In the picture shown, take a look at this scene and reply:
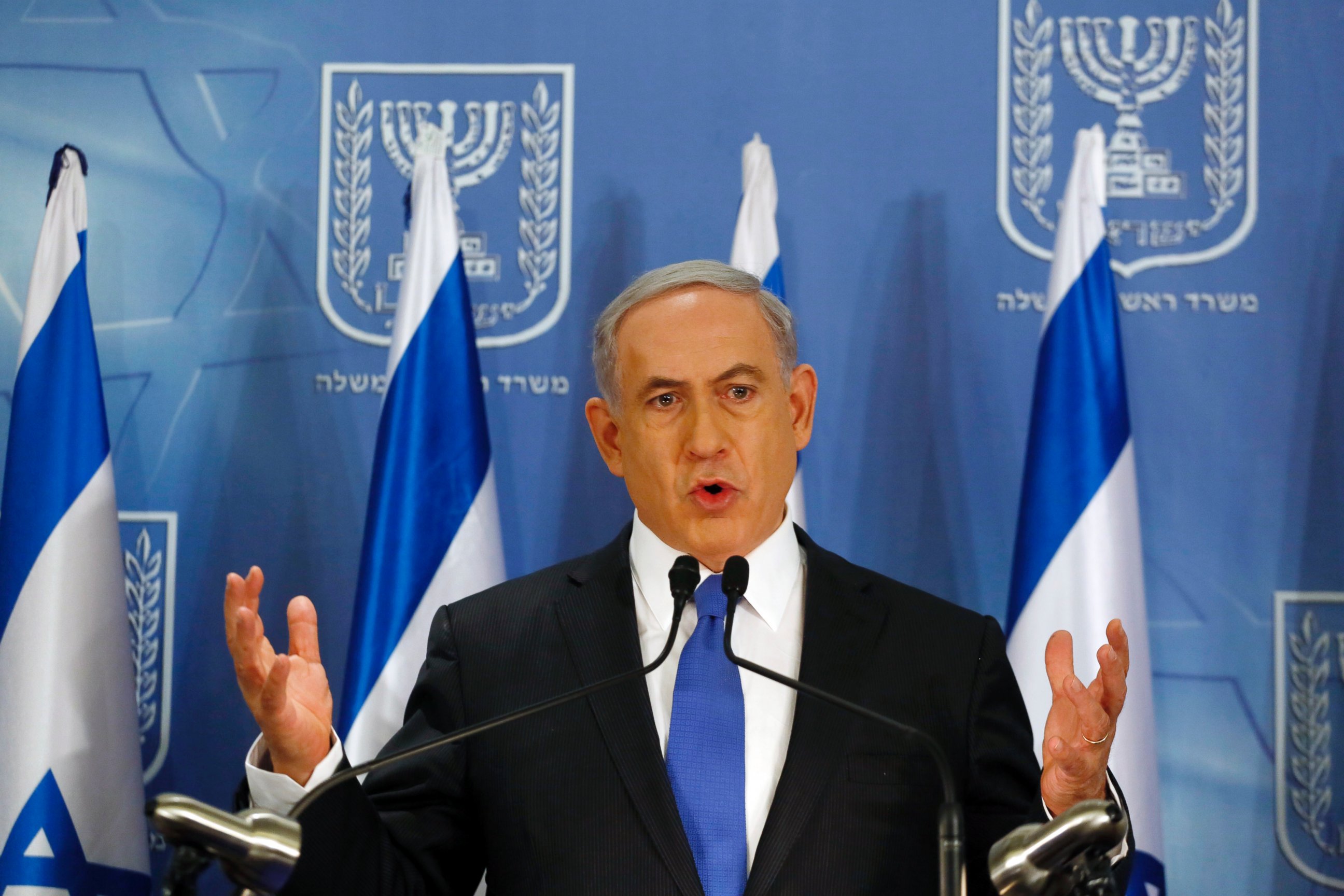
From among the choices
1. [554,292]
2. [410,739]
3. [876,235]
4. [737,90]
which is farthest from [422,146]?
[410,739]

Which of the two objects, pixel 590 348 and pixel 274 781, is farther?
pixel 590 348

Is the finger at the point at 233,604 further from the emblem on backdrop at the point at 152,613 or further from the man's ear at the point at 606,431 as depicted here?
the emblem on backdrop at the point at 152,613

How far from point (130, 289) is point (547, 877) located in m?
2.18

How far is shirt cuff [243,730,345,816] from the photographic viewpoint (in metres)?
1.62

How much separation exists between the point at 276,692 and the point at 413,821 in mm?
390

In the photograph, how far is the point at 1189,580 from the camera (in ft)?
9.89

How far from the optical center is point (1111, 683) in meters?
1.61

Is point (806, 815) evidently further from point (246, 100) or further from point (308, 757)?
point (246, 100)

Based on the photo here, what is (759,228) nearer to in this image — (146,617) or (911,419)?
(911,419)

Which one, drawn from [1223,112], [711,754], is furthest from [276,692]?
[1223,112]

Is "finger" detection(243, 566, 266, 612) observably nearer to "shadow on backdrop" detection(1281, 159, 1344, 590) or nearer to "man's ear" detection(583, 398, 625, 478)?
"man's ear" detection(583, 398, 625, 478)

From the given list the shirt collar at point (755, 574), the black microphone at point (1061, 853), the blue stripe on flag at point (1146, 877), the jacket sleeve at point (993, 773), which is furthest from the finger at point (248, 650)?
the blue stripe on flag at point (1146, 877)

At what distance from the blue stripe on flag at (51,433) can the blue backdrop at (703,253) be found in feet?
1.30

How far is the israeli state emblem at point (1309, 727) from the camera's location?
2.90 metres
